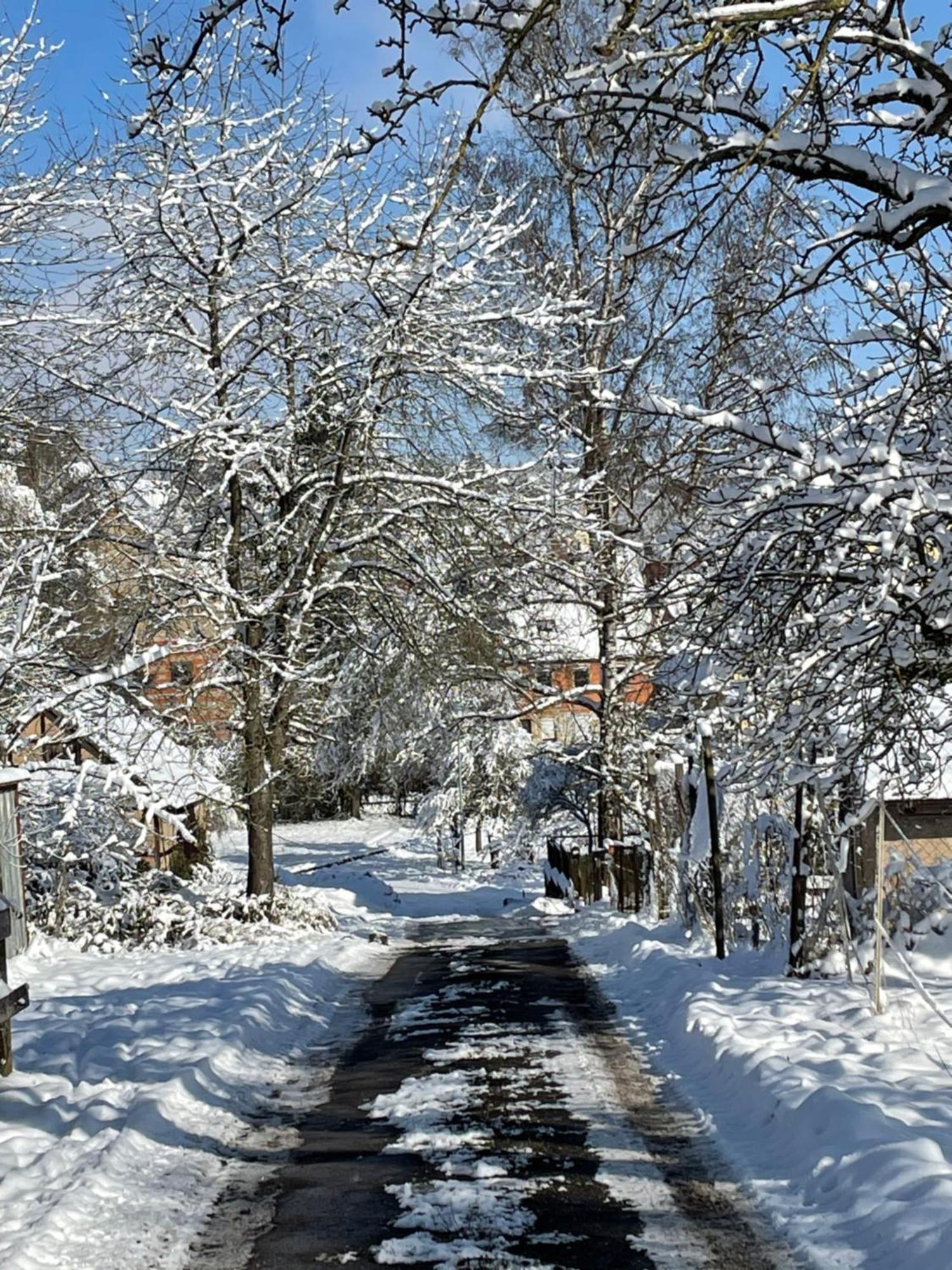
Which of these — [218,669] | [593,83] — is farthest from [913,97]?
[218,669]

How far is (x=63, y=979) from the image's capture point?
1191cm

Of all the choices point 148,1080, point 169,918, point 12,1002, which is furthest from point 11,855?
point 12,1002

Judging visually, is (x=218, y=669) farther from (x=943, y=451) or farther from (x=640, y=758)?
(x=943, y=451)

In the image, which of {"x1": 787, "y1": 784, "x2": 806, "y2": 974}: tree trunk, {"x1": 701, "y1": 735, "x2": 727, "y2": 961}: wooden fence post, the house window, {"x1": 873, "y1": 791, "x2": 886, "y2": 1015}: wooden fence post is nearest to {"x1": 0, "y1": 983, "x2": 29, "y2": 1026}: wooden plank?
{"x1": 873, "y1": 791, "x2": 886, "y2": 1015}: wooden fence post

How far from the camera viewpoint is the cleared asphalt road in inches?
185

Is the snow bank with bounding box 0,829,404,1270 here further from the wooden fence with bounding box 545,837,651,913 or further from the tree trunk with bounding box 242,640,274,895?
the wooden fence with bounding box 545,837,651,913

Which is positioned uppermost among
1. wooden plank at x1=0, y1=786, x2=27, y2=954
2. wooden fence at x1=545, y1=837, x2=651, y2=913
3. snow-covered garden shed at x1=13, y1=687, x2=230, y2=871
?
snow-covered garden shed at x1=13, y1=687, x2=230, y2=871

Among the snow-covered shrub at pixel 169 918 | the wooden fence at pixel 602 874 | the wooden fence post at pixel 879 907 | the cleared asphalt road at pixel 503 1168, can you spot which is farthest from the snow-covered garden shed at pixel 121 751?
the wooden fence at pixel 602 874

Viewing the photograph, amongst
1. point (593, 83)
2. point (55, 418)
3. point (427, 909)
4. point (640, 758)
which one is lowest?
point (427, 909)

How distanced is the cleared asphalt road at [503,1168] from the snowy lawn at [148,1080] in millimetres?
401

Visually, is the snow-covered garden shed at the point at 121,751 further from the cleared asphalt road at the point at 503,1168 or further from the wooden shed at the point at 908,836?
the wooden shed at the point at 908,836

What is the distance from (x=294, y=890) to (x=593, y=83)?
664 inches

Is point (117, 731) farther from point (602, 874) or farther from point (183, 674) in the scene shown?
point (602, 874)

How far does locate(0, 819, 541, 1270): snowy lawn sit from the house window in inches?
126
